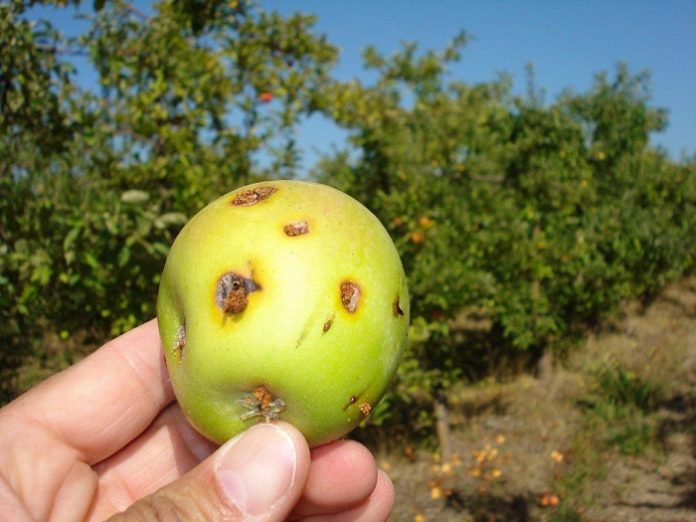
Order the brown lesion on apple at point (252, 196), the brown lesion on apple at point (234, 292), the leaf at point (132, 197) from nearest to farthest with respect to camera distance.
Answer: the brown lesion on apple at point (234, 292) < the brown lesion on apple at point (252, 196) < the leaf at point (132, 197)

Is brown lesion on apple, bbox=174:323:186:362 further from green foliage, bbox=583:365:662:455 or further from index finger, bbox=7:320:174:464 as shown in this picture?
green foliage, bbox=583:365:662:455

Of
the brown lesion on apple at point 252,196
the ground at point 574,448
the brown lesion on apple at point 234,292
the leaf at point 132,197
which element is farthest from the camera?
the ground at point 574,448

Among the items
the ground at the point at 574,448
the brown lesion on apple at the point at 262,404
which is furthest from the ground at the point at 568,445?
the brown lesion on apple at the point at 262,404

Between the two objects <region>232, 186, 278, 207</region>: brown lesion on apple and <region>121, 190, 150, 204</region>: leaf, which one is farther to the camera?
<region>121, 190, 150, 204</region>: leaf

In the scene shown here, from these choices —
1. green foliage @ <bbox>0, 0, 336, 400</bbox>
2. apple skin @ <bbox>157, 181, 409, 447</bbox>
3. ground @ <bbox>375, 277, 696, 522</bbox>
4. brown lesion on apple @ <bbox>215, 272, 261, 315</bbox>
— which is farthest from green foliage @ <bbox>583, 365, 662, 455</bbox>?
brown lesion on apple @ <bbox>215, 272, 261, 315</bbox>

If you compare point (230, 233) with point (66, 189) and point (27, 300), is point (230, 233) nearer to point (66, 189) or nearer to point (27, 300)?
point (66, 189)

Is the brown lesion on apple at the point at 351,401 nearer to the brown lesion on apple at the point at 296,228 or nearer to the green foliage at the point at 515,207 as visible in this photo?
the brown lesion on apple at the point at 296,228

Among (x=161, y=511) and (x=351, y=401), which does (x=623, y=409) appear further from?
(x=161, y=511)
